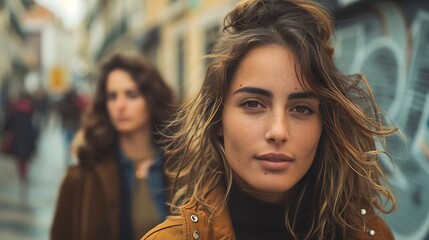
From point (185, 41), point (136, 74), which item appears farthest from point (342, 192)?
point (185, 41)

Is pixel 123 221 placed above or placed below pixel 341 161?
below

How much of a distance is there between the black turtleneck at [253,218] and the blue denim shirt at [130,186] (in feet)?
4.24

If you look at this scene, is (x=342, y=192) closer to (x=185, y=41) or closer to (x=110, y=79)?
(x=110, y=79)

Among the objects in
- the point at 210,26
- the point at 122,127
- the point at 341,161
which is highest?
the point at 210,26

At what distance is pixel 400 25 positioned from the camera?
3.38 m

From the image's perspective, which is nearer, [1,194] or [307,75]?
[307,75]

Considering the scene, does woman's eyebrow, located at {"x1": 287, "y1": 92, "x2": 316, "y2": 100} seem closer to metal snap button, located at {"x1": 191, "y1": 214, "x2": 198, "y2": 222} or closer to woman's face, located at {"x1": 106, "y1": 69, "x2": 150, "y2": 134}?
metal snap button, located at {"x1": 191, "y1": 214, "x2": 198, "y2": 222}

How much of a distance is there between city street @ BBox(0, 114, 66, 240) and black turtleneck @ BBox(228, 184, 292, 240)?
15.6ft

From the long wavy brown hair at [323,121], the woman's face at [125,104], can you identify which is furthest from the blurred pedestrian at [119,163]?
the long wavy brown hair at [323,121]

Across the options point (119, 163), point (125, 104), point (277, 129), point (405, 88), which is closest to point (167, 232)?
point (277, 129)

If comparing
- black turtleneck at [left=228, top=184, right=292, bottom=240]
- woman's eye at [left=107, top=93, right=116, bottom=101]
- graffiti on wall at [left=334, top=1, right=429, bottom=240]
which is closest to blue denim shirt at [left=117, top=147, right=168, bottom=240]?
woman's eye at [left=107, top=93, right=116, bottom=101]

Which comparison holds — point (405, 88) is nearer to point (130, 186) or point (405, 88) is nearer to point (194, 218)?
point (130, 186)

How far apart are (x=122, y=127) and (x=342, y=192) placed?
1775 millimetres

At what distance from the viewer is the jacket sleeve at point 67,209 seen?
2.90 m
